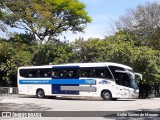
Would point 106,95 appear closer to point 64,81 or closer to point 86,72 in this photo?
point 86,72

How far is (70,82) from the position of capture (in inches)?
1161

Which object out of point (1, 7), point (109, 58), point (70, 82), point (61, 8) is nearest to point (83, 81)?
point (70, 82)

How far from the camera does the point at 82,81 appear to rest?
1141 inches

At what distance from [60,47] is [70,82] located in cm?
1424

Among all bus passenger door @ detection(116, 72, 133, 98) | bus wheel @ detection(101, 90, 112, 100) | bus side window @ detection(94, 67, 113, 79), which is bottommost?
bus wheel @ detection(101, 90, 112, 100)

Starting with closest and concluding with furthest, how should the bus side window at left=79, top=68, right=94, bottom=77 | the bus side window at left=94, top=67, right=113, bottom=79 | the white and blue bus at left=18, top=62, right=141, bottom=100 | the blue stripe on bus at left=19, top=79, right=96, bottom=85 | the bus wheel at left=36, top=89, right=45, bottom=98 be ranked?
the white and blue bus at left=18, top=62, right=141, bottom=100 < the bus side window at left=94, top=67, right=113, bottom=79 < the blue stripe on bus at left=19, top=79, right=96, bottom=85 < the bus side window at left=79, top=68, right=94, bottom=77 < the bus wheel at left=36, top=89, right=45, bottom=98

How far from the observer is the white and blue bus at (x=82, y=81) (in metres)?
27.8

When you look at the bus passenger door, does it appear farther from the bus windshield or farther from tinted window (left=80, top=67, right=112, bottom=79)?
tinted window (left=80, top=67, right=112, bottom=79)

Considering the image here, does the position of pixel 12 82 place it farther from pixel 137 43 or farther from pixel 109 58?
pixel 137 43

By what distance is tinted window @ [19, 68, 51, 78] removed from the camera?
3120 cm

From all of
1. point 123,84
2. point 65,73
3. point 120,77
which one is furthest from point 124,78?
point 65,73

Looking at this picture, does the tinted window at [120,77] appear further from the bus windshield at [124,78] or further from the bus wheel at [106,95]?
the bus wheel at [106,95]

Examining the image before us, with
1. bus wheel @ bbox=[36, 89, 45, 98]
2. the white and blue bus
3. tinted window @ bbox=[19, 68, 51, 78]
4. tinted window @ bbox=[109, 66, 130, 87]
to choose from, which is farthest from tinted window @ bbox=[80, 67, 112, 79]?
bus wheel @ bbox=[36, 89, 45, 98]

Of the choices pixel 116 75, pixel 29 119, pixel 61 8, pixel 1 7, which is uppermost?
pixel 61 8
